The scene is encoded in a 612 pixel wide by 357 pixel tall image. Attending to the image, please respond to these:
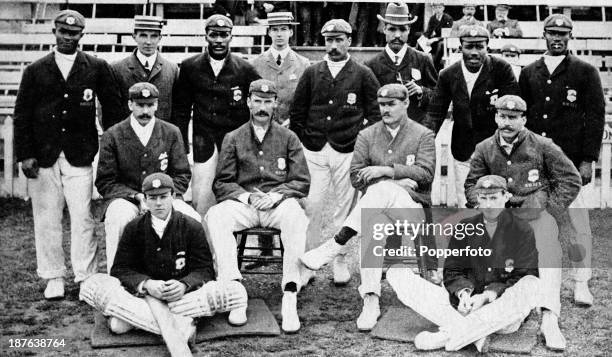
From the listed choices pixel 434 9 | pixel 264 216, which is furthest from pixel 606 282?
pixel 434 9

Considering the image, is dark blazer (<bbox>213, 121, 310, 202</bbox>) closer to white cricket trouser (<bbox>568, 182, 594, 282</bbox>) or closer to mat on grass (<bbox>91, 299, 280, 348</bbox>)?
mat on grass (<bbox>91, 299, 280, 348</bbox>)

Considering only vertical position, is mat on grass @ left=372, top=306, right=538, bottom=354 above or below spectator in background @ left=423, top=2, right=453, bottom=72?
below

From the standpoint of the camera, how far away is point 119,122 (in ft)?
21.0

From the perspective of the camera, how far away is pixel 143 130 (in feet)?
20.1

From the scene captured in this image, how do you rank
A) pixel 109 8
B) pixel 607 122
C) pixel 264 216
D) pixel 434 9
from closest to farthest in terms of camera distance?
1. pixel 264 216
2. pixel 607 122
3. pixel 434 9
4. pixel 109 8

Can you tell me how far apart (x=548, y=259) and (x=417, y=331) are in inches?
40.6

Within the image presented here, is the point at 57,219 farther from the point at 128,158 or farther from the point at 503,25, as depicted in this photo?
the point at 503,25

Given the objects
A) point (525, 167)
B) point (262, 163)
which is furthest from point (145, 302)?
point (525, 167)

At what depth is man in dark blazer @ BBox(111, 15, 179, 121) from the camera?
6.68m

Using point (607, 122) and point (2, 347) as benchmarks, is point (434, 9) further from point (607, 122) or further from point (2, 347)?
point (2, 347)

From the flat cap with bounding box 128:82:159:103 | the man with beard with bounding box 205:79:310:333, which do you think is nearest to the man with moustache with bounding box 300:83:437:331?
the man with beard with bounding box 205:79:310:333

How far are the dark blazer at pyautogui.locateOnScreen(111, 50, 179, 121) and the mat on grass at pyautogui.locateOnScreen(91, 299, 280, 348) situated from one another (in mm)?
1942

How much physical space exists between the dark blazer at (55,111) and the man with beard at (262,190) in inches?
46.5

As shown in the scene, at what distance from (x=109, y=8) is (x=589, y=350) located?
11471 mm
